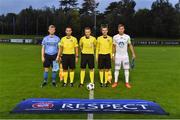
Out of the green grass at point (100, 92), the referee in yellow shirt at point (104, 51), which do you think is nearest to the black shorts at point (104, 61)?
the referee in yellow shirt at point (104, 51)

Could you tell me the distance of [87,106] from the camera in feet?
36.8

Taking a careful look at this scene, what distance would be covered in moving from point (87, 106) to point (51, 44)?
15.1 ft

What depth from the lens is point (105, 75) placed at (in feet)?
51.2

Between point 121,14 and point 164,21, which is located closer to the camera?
point 164,21

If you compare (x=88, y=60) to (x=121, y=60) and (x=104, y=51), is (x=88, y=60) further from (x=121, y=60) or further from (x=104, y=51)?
(x=121, y=60)

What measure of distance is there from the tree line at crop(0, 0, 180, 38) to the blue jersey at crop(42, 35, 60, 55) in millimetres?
71080

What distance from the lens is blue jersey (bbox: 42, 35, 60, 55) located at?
15.3m

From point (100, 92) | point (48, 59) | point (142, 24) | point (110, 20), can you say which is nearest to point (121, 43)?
point (100, 92)

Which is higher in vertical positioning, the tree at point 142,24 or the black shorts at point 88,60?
the tree at point 142,24

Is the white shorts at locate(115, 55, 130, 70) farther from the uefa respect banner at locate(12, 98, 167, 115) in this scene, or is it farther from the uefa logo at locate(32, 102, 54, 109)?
the uefa logo at locate(32, 102, 54, 109)

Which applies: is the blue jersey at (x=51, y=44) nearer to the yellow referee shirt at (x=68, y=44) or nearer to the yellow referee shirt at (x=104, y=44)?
the yellow referee shirt at (x=68, y=44)

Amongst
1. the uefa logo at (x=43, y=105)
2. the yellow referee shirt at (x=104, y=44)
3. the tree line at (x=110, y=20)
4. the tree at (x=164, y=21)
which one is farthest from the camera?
the tree at (x=164, y=21)

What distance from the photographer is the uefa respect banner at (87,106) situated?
10844 mm

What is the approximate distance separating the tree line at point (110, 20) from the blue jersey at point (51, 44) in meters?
71.1
